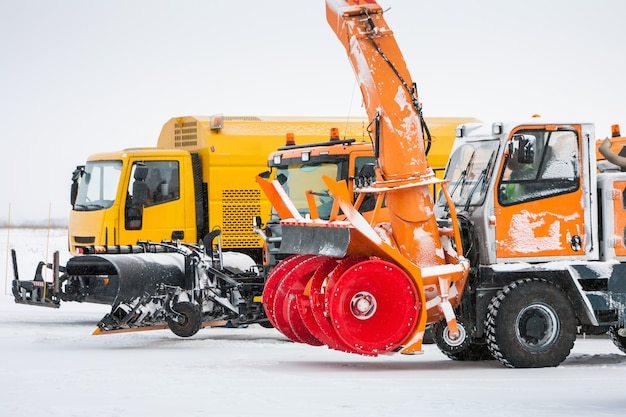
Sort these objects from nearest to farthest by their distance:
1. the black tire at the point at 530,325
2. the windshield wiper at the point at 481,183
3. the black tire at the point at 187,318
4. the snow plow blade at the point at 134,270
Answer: the black tire at the point at 530,325, the windshield wiper at the point at 481,183, the snow plow blade at the point at 134,270, the black tire at the point at 187,318

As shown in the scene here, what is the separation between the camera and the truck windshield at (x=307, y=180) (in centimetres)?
1642

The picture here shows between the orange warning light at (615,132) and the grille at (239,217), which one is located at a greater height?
the orange warning light at (615,132)

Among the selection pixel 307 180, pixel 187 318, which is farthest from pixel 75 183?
pixel 187 318

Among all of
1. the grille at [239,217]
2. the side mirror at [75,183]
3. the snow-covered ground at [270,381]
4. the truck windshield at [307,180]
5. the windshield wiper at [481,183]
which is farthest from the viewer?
the side mirror at [75,183]

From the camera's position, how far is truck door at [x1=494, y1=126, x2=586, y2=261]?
12945 mm

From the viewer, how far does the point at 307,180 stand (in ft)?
55.4

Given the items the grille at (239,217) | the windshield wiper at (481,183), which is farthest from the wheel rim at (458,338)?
the grille at (239,217)

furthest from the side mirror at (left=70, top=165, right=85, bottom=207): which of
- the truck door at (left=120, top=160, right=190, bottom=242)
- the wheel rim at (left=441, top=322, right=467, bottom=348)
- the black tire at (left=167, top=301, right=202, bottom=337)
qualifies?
the wheel rim at (left=441, top=322, right=467, bottom=348)

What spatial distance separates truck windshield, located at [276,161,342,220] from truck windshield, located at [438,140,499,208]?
273 centimetres

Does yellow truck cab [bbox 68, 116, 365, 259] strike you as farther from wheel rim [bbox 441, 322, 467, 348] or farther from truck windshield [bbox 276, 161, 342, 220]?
wheel rim [bbox 441, 322, 467, 348]

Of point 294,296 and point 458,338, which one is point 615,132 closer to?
point 458,338

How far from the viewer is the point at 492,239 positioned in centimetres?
1291

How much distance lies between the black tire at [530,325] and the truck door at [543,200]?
462mm

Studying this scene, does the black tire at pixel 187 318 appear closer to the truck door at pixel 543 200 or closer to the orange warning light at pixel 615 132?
the truck door at pixel 543 200
